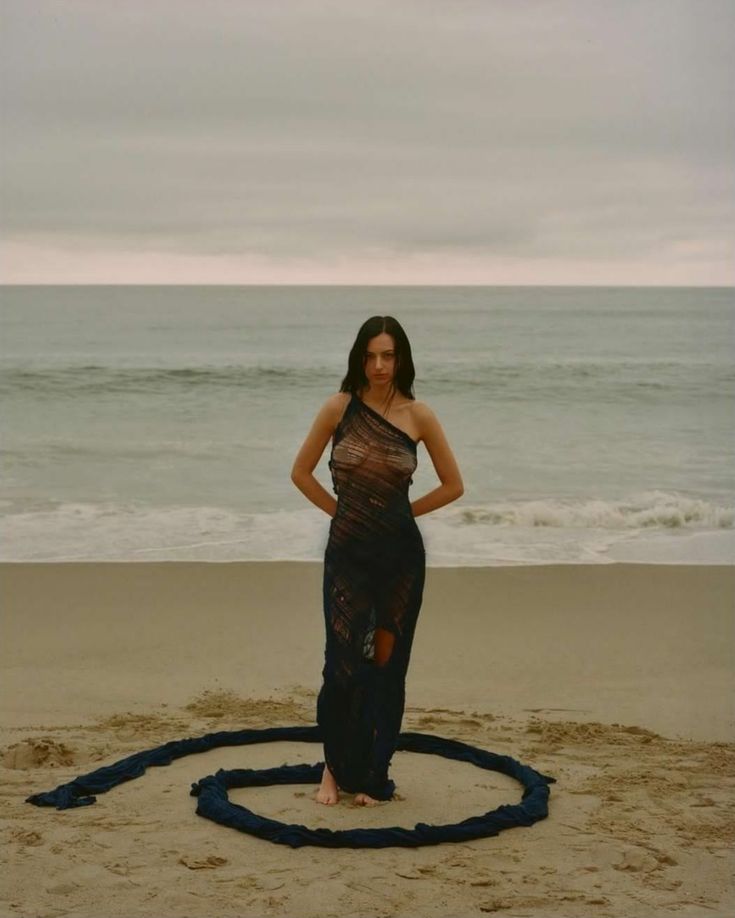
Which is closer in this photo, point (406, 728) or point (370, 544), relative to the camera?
point (370, 544)

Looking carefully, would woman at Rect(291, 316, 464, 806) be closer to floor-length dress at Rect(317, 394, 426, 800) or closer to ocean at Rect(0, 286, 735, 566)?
floor-length dress at Rect(317, 394, 426, 800)

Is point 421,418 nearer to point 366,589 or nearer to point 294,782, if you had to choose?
point 366,589

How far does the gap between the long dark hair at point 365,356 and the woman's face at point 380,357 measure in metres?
0.02

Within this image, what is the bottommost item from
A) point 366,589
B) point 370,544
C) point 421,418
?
point 366,589

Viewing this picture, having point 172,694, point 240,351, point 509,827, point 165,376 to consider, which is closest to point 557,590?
point 172,694

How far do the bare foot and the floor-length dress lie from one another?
1.4 inches

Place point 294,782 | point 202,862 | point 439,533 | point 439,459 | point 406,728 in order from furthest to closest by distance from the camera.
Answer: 1. point 439,533
2. point 406,728
3. point 294,782
4. point 439,459
5. point 202,862

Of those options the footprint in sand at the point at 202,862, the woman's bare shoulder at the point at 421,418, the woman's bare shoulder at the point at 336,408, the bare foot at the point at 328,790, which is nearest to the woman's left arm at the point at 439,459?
the woman's bare shoulder at the point at 421,418

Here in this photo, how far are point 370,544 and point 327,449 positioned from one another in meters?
12.8

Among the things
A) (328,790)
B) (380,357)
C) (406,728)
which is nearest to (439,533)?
(406,728)

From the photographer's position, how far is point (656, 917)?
4.24 metres

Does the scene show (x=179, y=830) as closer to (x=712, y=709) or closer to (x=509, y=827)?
(x=509, y=827)

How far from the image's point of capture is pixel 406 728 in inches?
267

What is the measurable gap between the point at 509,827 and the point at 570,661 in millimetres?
3246
